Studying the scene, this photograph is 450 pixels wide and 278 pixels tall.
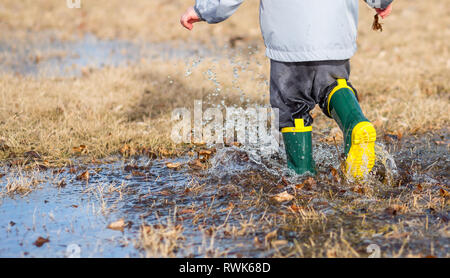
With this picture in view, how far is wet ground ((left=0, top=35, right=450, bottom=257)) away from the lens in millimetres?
2818

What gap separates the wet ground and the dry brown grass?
0.50 meters

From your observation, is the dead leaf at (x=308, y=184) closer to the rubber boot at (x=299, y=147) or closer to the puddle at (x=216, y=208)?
the puddle at (x=216, y=208)

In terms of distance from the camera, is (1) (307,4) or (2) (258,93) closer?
(1) (307,4)

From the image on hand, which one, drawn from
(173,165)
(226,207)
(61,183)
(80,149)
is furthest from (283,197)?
(80,149)

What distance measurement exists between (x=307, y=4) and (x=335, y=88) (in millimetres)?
604

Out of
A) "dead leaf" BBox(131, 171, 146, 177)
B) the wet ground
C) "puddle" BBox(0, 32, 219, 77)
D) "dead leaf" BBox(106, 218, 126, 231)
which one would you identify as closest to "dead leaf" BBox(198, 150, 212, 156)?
the wet ground

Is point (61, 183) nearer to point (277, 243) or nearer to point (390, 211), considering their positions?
point (277, 243)

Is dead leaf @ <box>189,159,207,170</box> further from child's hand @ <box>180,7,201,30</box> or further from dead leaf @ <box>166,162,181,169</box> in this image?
child's hand @ <box>180,7,201,30</box>

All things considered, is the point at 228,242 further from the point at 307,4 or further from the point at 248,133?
the point at 248,133

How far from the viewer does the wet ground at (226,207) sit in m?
2.82

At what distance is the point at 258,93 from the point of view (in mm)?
6453
